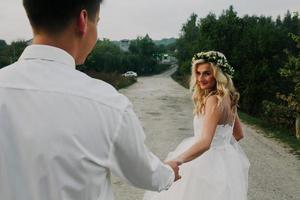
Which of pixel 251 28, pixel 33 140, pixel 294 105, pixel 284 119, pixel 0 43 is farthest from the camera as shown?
pixel 0 43

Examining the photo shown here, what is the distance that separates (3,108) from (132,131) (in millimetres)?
399

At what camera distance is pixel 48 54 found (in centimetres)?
136

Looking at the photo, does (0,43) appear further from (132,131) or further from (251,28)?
(132,131)

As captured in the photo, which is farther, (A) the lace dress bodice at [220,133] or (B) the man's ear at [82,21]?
(A) the lace dress bodice at [220,133]

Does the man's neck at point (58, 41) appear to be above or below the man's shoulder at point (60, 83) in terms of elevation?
above

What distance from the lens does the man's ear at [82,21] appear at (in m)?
1.38

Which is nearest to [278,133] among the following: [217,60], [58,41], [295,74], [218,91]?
[295,74]

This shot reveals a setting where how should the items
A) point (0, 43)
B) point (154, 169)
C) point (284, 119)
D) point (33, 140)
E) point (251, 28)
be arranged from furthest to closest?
1. point (0, 43)
2. point (251, 28)
3. point (284, 119)
4. point (154, 169)
5. point (33, 140)

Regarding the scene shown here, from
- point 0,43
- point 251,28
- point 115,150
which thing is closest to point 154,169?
point 115,150

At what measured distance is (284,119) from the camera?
44.0 feet

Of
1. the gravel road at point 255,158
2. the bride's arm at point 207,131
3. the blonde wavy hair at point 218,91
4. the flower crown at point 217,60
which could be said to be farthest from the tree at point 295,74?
the bride's arm at point 207,131

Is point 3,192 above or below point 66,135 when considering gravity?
below

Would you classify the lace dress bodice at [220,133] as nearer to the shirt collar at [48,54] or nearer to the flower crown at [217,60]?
the flower crown at [217,60]

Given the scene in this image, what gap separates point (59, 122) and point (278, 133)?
458 inches
